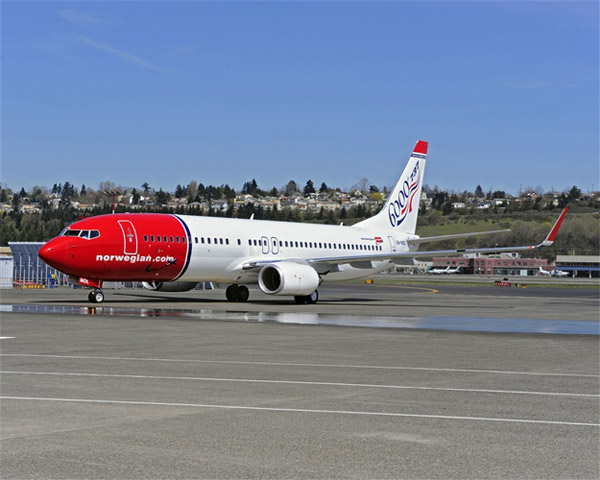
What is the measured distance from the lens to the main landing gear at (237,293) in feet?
143

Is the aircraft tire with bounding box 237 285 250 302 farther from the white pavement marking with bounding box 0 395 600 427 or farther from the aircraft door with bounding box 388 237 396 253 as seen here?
the white pavement marking with bounding box 0 395 600 427

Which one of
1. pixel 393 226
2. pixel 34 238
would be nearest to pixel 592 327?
pixel 393 226

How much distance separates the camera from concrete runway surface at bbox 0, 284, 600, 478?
7.94 meters

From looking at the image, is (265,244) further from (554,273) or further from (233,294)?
(554,273)

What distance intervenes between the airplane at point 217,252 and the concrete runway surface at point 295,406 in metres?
14.3

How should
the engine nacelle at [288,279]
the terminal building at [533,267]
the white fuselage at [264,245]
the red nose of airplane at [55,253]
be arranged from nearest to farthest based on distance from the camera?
the red nose of airplane at [55,253], the engine nacelle at [288,279], the white fuselage at [264,245], the terminal building at [533,267]

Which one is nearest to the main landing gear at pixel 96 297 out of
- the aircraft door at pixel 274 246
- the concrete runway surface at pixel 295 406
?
the aircraft door at pixel 274 246

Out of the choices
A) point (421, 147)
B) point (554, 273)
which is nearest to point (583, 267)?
point (554, 273)

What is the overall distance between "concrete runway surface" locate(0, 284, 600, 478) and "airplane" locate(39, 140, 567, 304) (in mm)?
14305

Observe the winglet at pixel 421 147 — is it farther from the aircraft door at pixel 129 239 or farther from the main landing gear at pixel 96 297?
the main landing gear at pixel 96 297

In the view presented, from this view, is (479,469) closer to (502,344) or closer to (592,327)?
(502,344)

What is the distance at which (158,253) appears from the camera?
123 feet

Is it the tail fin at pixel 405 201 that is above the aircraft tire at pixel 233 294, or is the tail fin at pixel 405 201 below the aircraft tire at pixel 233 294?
above

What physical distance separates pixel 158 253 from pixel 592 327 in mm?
18884
